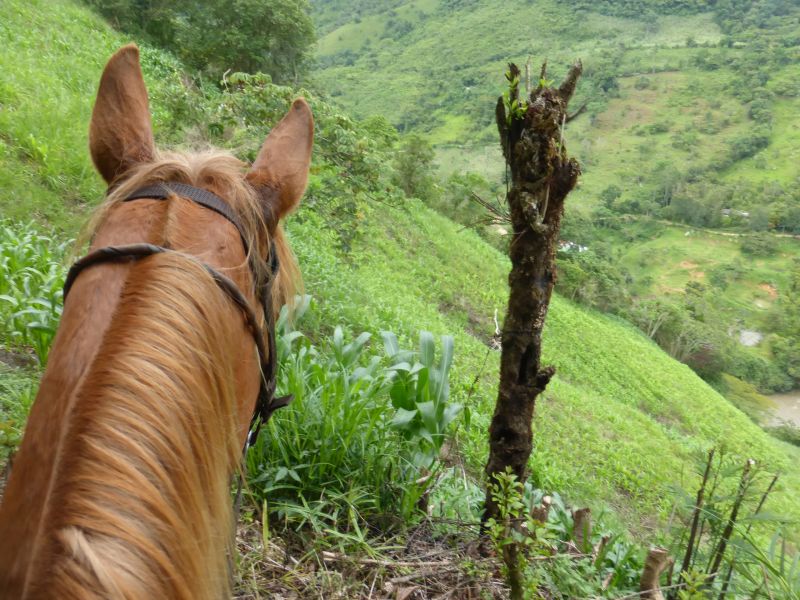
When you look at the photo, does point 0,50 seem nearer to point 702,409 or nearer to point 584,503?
point 584,503

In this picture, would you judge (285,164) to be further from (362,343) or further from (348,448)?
(362,343)

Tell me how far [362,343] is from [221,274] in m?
2.00

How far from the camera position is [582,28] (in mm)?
107375

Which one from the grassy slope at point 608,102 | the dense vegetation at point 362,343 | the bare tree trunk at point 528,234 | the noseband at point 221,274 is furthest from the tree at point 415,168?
the grassy slope at point 608,102

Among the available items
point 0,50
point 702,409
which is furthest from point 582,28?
point 0,50

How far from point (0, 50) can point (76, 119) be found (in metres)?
2.04

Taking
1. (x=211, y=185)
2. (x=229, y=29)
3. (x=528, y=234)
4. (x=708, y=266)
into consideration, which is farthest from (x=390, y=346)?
(x=708, y=266)

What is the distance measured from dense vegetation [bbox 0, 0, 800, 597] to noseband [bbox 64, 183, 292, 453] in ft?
2.21

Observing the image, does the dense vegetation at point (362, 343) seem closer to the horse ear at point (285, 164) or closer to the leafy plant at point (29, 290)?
the leafy plant at point (29, 290)

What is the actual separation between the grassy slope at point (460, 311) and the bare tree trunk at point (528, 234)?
7.9 inches

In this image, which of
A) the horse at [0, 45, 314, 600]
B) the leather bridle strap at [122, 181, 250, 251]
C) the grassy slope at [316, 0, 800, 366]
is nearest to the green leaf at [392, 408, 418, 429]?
the horse at [0, 45, 314, 600]

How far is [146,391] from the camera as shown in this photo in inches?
31.8

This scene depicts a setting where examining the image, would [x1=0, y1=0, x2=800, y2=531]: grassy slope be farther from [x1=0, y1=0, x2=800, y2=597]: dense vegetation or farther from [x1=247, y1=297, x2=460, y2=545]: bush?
[x1=247, y1=297, x2=460, y2=545]: bush

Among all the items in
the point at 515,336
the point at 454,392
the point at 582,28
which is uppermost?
the point at 582,28
